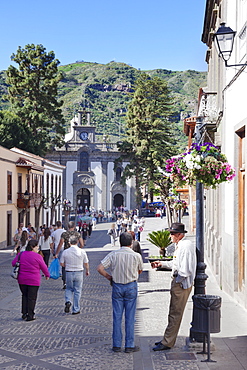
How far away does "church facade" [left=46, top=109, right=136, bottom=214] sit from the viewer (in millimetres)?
68625

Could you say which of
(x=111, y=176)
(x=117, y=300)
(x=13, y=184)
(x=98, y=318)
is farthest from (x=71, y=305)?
(x=111, y=176)

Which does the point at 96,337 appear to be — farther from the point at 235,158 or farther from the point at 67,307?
the point at 235,158

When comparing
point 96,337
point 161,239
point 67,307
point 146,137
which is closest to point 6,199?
point 161,239

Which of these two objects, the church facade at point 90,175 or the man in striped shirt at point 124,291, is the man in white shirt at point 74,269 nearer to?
the man in striped shirt at point 124,291

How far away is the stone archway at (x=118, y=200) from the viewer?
227ft

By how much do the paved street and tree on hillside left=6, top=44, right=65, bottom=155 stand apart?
34604 mm

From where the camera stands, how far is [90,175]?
226 ft

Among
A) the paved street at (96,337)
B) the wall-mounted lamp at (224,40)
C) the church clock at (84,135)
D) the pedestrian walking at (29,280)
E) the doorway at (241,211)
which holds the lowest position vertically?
the paved street at (96,337)

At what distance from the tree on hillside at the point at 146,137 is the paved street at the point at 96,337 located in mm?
45834

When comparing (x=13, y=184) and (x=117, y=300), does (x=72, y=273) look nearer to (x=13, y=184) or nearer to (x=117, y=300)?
(x=117, y=300)

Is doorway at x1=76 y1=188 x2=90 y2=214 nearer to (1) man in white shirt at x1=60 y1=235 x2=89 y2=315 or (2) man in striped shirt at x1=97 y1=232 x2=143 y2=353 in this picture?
(1) man in white shirt at x1=60 y1=235 x2=89 y2=315

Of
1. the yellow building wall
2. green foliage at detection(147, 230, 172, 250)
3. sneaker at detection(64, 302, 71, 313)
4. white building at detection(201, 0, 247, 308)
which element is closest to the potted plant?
green foliage at detection(147, 230, 172, 250)

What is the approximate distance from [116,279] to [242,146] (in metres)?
4.85

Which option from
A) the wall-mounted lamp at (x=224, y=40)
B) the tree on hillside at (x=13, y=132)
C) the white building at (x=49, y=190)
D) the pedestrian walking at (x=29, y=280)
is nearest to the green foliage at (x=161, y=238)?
the pedestrian walking at (x=29, y=280)
